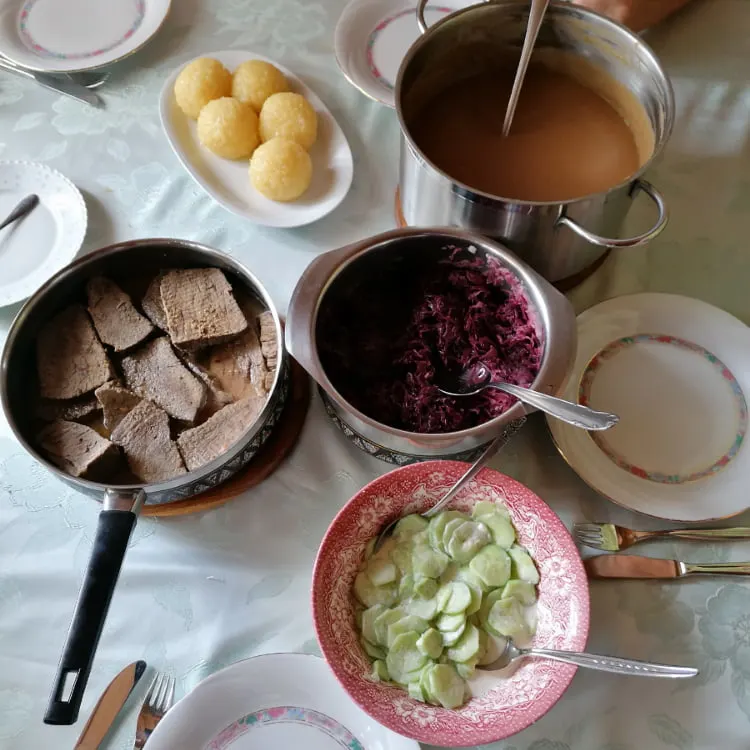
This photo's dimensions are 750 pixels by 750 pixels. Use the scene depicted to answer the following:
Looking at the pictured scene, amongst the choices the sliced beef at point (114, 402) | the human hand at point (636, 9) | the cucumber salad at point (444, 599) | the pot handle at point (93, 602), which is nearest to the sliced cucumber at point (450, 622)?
the cucumber salad at point (444, 599)

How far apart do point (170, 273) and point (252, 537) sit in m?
0.34

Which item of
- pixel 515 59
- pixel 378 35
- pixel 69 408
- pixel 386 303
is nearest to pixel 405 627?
pixel 386 303

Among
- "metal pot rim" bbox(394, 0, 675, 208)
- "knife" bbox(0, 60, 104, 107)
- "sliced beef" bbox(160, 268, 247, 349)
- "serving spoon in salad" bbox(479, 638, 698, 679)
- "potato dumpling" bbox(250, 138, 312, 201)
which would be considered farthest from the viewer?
"knife" bbox(0, 60, 104, 107)

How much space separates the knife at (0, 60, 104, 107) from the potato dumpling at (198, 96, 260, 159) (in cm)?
22

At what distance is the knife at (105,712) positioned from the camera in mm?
641

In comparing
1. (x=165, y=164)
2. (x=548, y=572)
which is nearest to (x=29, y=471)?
(x=165, y=164)

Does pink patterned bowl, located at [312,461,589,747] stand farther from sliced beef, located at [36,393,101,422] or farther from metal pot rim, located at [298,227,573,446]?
sliced beef, located at [36,393,101,422]

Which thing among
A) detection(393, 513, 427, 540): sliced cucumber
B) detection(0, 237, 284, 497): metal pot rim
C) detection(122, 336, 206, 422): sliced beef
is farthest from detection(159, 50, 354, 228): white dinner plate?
detection(393, 513, 427, 540): sliced cucumber

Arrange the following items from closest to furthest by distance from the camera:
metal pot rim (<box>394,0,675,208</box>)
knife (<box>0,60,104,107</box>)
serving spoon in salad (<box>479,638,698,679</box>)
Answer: serving spoon in salad (<box>479,638,698,679</box>)
metal pot rim (<box>394,0,675,208</box>)
knife (<box>0,60,104,107</box>)

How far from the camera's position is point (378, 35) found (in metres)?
1.06

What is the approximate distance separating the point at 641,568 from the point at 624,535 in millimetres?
37

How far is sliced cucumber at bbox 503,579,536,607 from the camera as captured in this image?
64 cm

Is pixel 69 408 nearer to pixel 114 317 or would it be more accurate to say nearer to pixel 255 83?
pixel 114 317

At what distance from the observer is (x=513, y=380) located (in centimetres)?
69
